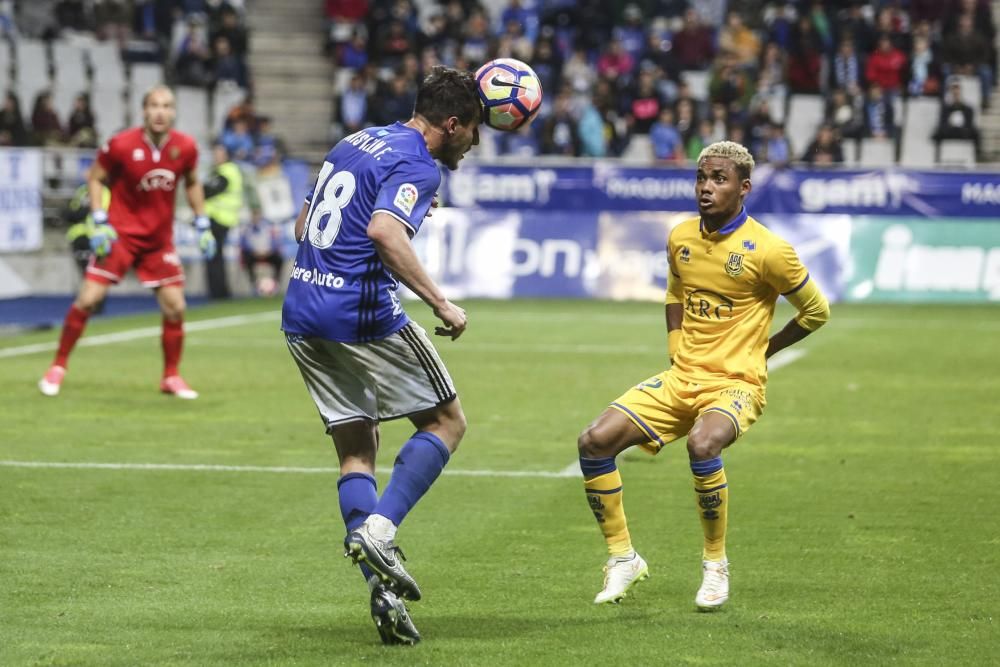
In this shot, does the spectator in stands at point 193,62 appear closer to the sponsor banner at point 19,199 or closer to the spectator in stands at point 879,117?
the sponsor banner at point 19,199

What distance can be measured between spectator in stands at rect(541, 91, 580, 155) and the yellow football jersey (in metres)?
18.9

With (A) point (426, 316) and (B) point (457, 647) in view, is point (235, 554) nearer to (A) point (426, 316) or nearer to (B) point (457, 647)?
(B) point (457, 647)

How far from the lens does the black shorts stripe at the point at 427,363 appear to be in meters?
6.15

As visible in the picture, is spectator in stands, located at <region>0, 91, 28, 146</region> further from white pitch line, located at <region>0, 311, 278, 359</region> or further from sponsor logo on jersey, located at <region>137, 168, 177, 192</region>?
sponsor logo on jersey, located at <region>137, 168, 177, 192</region>

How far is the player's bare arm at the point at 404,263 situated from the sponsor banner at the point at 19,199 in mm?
14293

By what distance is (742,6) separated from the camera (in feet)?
101

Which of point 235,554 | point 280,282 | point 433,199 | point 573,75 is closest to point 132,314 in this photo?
point 280,282

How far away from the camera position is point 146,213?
41.9 feet

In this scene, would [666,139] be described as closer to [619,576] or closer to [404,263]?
[619,576]

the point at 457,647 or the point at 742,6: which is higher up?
Result: the point at 742,6

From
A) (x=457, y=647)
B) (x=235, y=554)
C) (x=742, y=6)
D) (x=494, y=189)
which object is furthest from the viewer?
(x=742, y=6)

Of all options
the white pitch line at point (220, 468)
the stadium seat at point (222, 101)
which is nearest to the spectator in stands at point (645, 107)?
the stadium seat at point (222, 101)

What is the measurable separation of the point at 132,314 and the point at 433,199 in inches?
605

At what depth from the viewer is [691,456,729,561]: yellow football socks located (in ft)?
21.6
